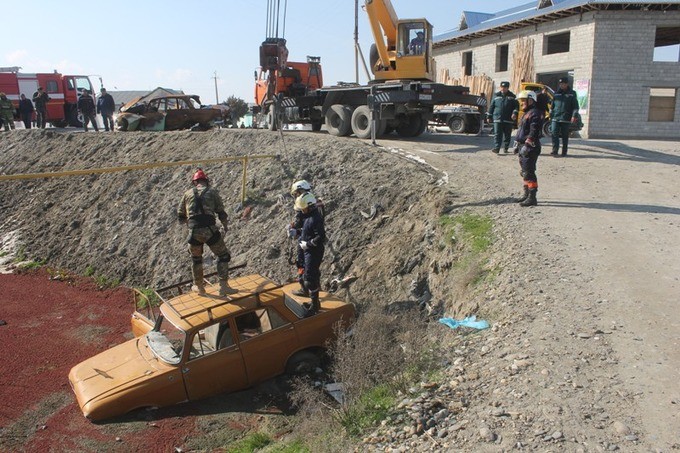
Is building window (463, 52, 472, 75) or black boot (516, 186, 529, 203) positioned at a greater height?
building window (463, 52, 472, 75)

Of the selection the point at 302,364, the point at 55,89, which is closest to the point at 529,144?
the point at 302,364

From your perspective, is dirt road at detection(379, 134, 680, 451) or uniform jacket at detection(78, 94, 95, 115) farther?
uniform jacket at detection(78, 94, 95, 115)

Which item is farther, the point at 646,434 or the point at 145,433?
the point at 145,433

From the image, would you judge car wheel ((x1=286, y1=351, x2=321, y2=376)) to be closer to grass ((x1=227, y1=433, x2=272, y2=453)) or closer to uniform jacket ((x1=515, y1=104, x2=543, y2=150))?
grass ((x1=227, y1=433, x2=272, y2=453))

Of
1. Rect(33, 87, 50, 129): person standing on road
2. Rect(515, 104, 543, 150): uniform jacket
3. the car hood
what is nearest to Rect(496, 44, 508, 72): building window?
Rect(515, 104, 543, 150): uniform jacket

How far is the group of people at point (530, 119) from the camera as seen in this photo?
8609mm

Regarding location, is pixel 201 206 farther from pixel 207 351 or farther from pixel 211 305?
pixel 207 351

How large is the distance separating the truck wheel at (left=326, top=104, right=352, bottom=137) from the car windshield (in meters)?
10.2

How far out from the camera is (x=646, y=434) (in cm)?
377

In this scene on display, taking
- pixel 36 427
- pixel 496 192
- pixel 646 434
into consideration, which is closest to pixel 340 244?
pixel 496 192

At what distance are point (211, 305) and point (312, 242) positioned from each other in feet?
5.16

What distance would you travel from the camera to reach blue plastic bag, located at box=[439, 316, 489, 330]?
588cm

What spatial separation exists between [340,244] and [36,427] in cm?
558

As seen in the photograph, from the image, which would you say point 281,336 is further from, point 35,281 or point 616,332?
point 35,281
